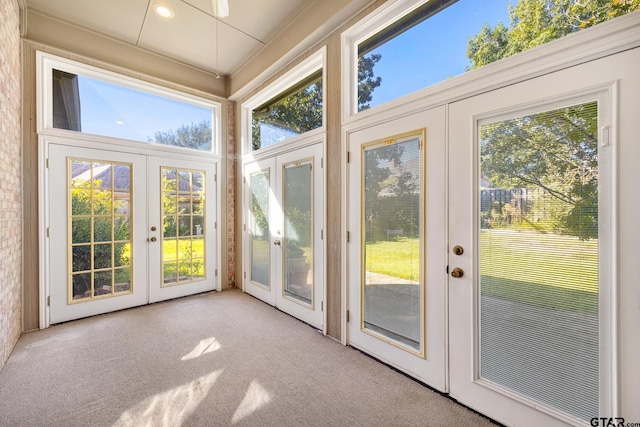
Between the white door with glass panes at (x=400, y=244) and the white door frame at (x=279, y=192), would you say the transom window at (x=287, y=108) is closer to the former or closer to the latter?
the white door frame at (x=279, y=192)

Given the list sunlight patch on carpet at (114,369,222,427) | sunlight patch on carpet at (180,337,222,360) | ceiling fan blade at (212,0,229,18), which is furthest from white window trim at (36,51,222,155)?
sunlight patch on carpet at (114,369,222,427)

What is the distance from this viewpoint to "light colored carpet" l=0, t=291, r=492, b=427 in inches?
67.9

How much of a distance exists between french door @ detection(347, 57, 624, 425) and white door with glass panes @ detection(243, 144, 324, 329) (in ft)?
2.75

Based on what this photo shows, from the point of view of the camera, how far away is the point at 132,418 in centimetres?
172

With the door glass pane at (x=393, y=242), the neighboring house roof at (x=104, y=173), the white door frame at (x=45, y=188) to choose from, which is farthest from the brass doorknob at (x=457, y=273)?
the white door frame at (x=45, y=188)

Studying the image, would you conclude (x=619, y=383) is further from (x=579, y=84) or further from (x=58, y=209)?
(x=58, y=209)

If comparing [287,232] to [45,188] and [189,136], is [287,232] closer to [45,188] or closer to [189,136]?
[189,136]

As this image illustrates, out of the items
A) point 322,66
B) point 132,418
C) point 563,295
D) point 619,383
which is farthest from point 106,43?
point 619,383

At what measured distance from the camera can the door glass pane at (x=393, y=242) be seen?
2.13 meters

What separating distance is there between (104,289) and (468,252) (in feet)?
13.3

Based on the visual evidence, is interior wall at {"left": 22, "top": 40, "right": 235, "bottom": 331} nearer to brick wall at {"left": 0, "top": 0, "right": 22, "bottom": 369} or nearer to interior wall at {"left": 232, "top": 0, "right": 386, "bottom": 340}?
brick wall at {"left": 0, "top": 0, "right": 22, "bottom": 369}

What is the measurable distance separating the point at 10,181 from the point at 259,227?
2513mm

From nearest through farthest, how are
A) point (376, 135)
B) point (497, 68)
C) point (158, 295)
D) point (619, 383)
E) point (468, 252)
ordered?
point (619, 383) → point (497, 68) → point (468, 252) → point (376, 135) → point (158, 295)

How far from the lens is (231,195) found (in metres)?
4.50
